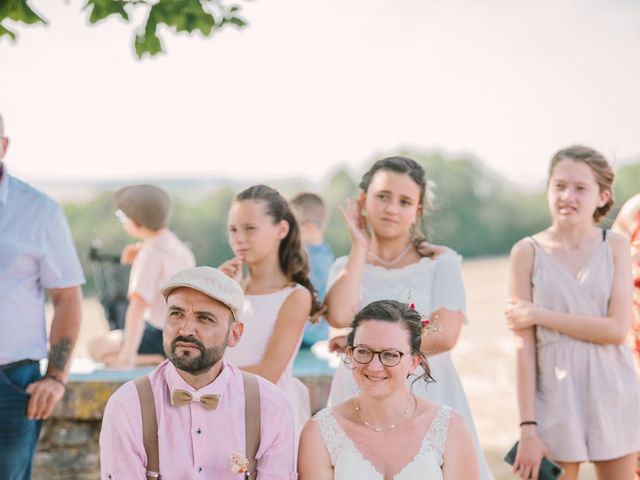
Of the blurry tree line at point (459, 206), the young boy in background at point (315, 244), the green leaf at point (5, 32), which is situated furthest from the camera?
the blurry tree line at point (459, 206)

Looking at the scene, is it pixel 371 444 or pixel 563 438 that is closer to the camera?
pixel 371 444

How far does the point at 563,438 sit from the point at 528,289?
22.3 inches

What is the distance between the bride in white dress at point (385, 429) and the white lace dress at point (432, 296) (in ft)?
1.97

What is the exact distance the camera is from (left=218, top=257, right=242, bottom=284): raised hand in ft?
11.6

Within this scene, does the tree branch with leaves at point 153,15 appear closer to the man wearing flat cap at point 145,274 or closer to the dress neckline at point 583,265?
the dress neckline at point 583,265

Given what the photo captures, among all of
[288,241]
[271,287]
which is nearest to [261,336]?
[271,287]

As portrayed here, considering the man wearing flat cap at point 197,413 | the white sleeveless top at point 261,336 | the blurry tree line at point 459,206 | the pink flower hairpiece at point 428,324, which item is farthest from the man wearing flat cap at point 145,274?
the blurry tree line at point 459,206

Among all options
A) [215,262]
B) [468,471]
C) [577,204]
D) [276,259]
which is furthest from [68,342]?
[215,262]

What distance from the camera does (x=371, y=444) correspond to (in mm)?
2752

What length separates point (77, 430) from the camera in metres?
5.37

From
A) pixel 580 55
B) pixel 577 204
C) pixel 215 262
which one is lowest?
pixel 215 262

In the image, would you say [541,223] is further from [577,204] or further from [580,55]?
[577,204]

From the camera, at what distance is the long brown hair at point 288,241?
363cm

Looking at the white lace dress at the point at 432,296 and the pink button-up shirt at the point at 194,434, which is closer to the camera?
the pink button-up shirt at the point at 194,434
